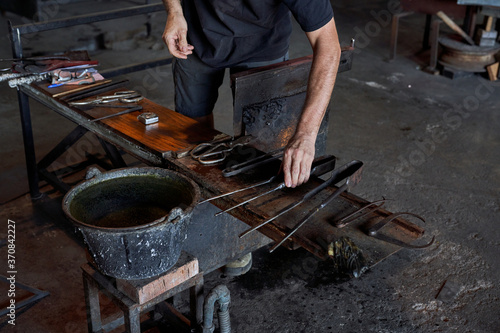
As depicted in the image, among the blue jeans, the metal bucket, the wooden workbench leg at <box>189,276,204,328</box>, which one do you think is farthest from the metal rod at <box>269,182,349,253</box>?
the blue jeans

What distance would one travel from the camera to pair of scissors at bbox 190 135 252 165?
2.24 metres

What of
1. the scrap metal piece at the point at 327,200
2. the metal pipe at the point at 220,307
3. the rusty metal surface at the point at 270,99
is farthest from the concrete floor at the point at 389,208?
the scrap metal piece at the point at 327,200

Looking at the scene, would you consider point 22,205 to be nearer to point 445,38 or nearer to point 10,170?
point 10,170

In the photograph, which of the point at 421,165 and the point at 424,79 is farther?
the point at 424,79

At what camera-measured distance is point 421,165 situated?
411 cm

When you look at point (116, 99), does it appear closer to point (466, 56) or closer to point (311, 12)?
point (311, 12)

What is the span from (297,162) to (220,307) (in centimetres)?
60

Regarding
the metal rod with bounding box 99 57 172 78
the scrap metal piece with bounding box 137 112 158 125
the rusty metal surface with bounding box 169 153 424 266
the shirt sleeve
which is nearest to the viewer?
the rusty metal surface with bounding box 169 153 424 266

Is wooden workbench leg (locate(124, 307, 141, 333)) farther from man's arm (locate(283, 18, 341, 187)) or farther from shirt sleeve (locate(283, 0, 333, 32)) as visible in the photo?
shirt sleeve (locate(283, 0, 333, 32))

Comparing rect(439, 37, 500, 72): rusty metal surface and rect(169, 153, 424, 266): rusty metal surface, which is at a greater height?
rect(169, 153, 424, 266): rusty metal surface

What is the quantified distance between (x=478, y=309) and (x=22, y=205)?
9.06 feet

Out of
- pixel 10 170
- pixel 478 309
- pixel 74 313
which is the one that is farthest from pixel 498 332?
pixel 10 170

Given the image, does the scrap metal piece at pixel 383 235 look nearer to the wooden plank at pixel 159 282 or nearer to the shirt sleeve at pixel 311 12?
the wooden plank at pixel 159 282

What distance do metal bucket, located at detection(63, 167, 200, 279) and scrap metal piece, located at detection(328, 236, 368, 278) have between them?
472 millimetres
